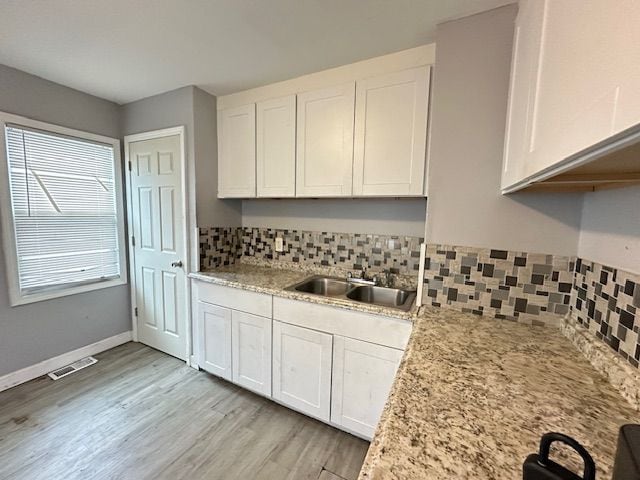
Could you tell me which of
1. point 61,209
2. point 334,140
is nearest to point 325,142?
point 334,140

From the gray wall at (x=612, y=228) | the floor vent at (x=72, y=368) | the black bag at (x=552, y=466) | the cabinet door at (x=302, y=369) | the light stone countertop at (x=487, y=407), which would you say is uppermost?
the gray wall at (x=612, y=228)

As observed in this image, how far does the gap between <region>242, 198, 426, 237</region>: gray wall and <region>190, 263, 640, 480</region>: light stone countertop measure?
0.97 metres

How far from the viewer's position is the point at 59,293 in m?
2.30

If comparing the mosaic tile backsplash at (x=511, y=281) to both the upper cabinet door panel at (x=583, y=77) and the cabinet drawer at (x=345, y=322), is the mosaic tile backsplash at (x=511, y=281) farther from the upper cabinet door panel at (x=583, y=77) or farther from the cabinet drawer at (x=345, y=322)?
the upper cabinet door panel at (x=583, y=77)

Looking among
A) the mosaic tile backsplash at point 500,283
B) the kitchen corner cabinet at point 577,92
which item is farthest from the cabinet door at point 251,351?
the kitchen corner cabinet at point 577,92

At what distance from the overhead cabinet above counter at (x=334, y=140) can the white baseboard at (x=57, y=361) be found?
1.88m

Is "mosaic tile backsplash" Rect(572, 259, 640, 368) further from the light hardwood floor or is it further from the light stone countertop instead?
the light hardwood floor

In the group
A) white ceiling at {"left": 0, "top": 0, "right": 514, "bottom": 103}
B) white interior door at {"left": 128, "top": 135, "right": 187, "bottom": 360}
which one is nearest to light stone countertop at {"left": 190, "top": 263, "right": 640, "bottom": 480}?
white ceiling at {"left": 0, "top": 0, "right": 514, "bottom": 103}

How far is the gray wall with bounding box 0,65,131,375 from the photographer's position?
6.61ft

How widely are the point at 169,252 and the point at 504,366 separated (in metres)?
2.54

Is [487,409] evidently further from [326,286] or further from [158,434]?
[158,434]

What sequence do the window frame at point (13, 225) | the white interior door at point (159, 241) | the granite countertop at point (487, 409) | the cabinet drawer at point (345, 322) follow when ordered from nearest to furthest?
1. the granite countertop at point (487, 409)
2. the cabinet drawer at point (345, 322)
3. the window frame at point (13, 225)
4. the white interior door at point (159, 241)

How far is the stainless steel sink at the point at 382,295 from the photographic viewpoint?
1858 mm

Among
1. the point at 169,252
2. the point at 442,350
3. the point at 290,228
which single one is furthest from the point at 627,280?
the point at 169,252
